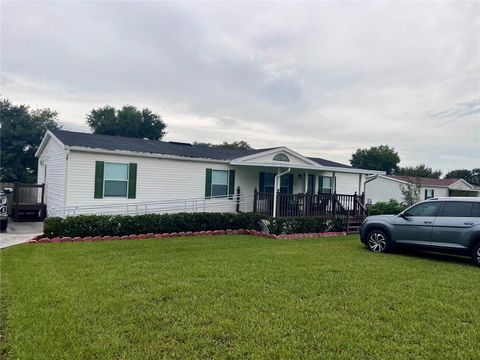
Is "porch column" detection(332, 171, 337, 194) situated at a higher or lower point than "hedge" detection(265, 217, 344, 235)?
higher

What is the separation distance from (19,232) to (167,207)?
5.11m

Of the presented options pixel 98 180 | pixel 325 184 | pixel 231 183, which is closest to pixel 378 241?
pixel 231 183

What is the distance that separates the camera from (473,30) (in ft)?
37.0

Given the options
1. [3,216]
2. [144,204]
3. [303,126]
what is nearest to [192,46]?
[144,204]

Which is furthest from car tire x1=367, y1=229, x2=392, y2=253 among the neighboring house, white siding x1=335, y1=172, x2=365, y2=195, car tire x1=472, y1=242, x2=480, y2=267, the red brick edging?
the neighboring house

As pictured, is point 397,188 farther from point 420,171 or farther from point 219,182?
point 420,171

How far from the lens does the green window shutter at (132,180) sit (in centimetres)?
1339

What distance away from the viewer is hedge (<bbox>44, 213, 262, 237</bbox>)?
1070 centimetres

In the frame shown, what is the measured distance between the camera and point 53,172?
47.3 feet

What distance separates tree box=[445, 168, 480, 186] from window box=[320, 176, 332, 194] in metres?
56.7

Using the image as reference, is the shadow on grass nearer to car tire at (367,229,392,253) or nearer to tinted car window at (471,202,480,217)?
car tire at (367,229,392,253)

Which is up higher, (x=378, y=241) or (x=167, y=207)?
(x=167, y=207)

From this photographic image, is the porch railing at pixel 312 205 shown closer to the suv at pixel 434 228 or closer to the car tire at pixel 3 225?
the suv at pixel 434 228

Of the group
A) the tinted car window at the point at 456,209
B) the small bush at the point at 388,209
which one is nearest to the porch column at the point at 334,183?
the small bush at the point at 388,209
